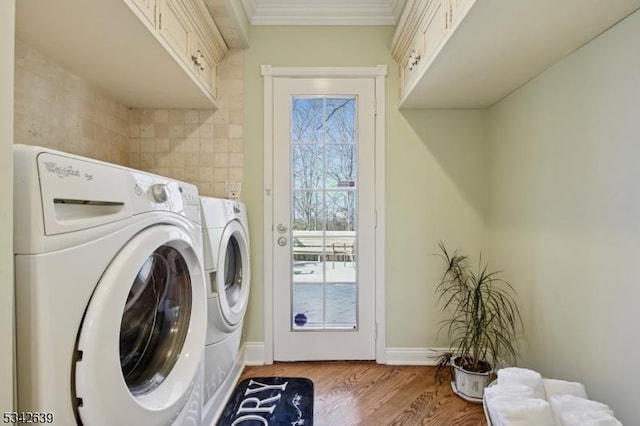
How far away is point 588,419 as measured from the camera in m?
1.00

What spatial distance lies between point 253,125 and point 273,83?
31 cm

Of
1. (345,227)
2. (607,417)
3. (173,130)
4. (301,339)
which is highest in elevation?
(173,130)

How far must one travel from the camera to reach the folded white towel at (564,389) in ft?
3.92

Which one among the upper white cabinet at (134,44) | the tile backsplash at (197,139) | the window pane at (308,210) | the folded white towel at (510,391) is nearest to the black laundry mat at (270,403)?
the folded white towel at (510,391)

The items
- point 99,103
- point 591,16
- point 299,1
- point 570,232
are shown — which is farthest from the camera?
point 299,1

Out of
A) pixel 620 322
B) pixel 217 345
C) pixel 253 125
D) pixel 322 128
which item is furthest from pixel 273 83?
pixel 620 322

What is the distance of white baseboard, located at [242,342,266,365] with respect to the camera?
2139 millimetres

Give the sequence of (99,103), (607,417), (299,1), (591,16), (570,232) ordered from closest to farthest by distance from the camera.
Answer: (607,417) → (591,16) → (570,232) → (99,103) → (299,1)

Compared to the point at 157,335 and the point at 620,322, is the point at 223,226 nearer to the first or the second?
the point at 157,335

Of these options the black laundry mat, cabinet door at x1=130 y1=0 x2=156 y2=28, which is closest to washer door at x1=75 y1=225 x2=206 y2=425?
the black laundry mat

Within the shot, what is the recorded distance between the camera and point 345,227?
2.20 m

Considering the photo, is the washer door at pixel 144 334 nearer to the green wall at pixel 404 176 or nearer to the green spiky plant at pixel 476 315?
the green wall at pixel 404 176

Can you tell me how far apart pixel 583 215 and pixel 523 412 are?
842 mm

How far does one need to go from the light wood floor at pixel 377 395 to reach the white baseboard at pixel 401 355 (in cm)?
5
